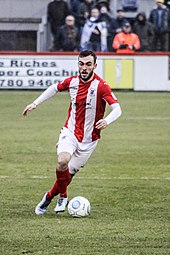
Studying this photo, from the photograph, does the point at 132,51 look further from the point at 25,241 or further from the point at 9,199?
the point at 25,241

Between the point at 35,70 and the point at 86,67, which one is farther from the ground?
the point at 86,67

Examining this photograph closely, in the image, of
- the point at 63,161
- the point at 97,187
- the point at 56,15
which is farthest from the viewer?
the point at 56,15

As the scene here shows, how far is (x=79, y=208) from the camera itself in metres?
10.2

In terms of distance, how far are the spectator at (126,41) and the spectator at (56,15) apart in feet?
6.32

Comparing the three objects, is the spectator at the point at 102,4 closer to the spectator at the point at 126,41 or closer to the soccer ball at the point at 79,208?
the spectator at the point at 126,41

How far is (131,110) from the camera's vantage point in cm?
2320

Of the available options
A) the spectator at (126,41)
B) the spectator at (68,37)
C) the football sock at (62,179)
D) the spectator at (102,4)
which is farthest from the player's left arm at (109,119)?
the spectator at (102,4)

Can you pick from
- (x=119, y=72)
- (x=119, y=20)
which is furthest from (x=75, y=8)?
(x=119, y=72)

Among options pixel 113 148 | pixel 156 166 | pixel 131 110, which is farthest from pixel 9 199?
pixel 131 110

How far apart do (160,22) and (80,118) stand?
776 inches

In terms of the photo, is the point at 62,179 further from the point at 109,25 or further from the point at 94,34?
the point at 109,25

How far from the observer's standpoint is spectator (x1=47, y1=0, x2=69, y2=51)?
2986 centimetres

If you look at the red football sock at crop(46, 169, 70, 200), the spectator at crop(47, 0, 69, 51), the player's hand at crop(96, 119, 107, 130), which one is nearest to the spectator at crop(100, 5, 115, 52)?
the spectator at crop(47, 0, 69, 51)

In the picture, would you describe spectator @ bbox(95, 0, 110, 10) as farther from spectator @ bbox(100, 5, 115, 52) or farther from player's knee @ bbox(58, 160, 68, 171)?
player's knee @ bbox(58, 160, 68, 171)
